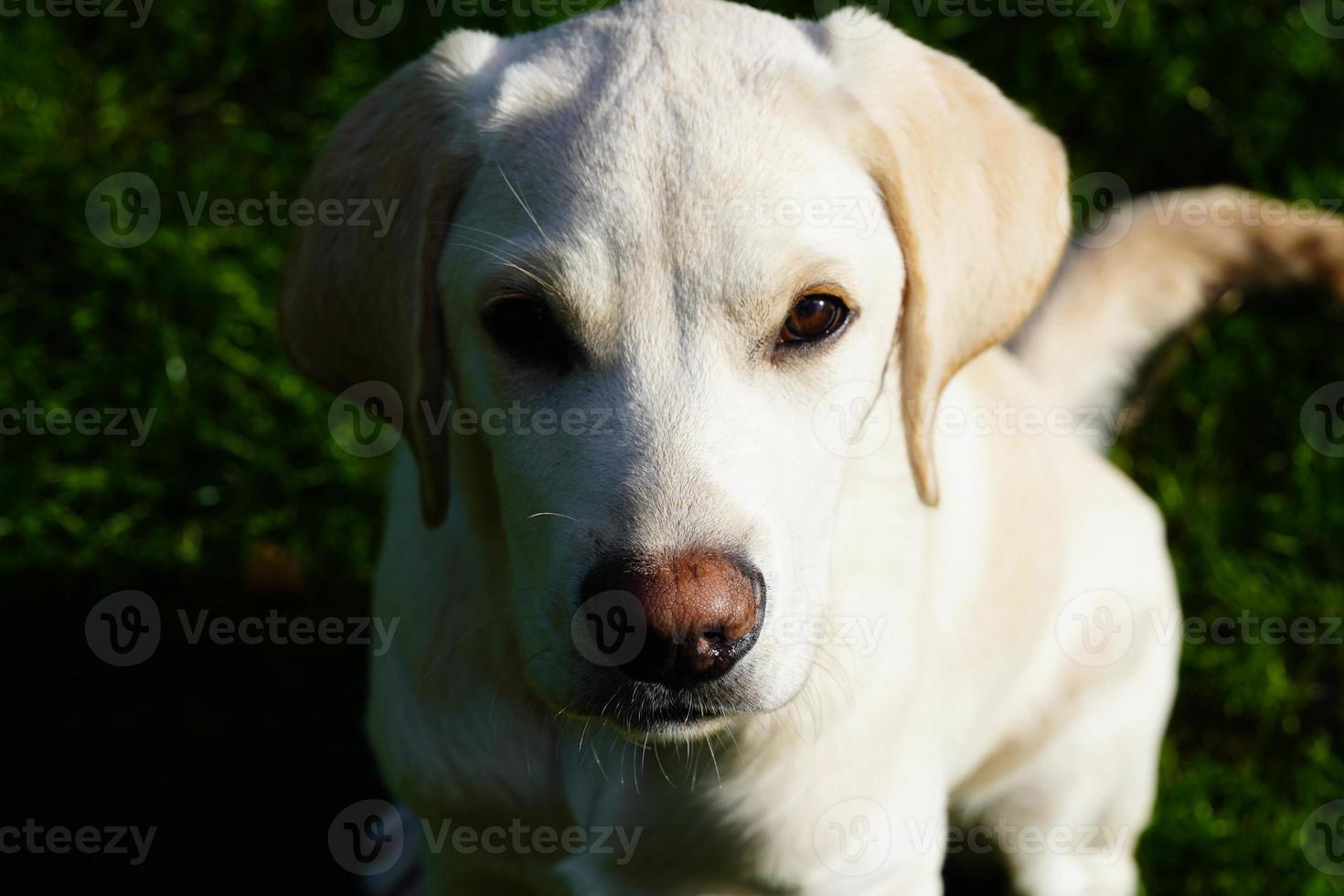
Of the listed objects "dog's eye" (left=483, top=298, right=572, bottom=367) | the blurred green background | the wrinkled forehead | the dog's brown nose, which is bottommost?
the blurred green background

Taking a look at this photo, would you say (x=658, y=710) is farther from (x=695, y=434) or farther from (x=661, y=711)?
(x=695, y=434)

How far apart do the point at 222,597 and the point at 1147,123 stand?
4093 mm

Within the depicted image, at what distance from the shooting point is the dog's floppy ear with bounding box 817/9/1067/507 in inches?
119

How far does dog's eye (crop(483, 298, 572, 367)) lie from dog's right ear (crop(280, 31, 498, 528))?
0.20m

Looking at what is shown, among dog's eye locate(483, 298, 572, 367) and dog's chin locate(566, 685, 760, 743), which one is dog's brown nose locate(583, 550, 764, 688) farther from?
dog's eye locate(483, 298, 572, 367)

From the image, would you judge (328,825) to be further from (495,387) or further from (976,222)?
(976,222)

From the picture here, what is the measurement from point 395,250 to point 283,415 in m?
2.65

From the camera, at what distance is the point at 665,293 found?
272cm

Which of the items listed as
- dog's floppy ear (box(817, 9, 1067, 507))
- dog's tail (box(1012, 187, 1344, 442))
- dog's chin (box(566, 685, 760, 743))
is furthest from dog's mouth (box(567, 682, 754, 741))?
dog's tail (box(1012, 187, 1344, 442))

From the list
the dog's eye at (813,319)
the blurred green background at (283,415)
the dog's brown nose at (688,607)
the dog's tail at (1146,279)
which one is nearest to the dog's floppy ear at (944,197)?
the dog's eye at (813,319)

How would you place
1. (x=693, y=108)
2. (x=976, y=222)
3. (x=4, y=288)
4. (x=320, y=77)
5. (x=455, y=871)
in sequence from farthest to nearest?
1. (x=320, y=77)
2. (x=4, y=288)
3. (x=455, y=871)
4. (x=976, y=222)
5. (x=693, y=108)

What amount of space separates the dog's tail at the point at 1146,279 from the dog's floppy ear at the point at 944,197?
141 cm

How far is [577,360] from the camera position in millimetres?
2824

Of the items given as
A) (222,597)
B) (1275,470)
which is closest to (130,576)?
(222,597)
